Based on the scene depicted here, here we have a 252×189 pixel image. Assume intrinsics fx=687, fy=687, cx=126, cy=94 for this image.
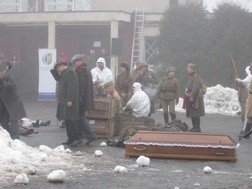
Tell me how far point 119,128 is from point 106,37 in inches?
883

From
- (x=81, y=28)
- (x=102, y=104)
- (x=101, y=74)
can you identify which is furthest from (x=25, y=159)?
(x=81, y=28)

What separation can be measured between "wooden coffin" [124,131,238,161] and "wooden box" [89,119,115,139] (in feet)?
9.90

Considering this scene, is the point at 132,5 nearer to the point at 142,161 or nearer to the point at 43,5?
the point at 43,5

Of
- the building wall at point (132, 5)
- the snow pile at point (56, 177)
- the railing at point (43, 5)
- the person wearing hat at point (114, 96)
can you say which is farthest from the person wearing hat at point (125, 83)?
the railing at point (43, 5)

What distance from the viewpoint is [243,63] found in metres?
→ 29.2

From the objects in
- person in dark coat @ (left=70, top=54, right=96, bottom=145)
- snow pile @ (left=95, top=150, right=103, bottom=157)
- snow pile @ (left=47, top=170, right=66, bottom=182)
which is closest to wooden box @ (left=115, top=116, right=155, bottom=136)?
person in dark coat @ (left=70, top=54, right=96, bottom=145)

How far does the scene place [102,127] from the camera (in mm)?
14492

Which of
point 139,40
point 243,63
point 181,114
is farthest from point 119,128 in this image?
point 139,40

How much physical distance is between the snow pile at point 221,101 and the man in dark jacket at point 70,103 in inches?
490

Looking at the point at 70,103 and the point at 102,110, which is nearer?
the point at 70,103

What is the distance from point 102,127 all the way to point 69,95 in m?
1.74

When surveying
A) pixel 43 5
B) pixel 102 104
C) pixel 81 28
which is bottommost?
pixel 102 104

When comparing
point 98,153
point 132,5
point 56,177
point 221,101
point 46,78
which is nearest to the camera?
point 56,177

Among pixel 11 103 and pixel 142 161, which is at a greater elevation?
pixel 11 103
